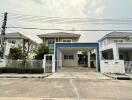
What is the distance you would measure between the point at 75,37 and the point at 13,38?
13092 mm

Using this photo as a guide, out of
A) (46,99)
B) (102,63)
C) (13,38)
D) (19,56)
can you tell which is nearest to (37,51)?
(19,56)

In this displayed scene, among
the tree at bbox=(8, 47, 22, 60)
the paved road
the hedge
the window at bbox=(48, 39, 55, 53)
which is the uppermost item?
the window at bbox=(48, 39, 55, 53)

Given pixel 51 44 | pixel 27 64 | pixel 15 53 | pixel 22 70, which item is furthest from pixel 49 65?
pixel 51 44

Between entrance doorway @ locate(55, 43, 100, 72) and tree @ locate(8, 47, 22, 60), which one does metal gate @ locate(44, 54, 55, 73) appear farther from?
tree @ locate(8, 47, 22, 60)

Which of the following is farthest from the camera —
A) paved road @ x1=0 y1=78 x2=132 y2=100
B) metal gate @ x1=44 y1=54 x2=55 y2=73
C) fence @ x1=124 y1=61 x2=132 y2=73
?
metal gate @ x1=44 y1=54 x2=55 y2=73

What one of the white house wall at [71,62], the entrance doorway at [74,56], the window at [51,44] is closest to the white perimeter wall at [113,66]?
the entrance doorway at [74,56]

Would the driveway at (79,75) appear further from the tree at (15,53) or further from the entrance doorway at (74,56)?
the tree at (15,53)

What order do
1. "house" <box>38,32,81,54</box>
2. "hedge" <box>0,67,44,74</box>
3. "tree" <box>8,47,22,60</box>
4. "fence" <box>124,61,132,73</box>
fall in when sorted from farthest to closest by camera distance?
1. "house" <box>38,32,81,54</box>
2. "tree" <box>8,47,22,60</box>
3. "fence" <box>124,61,132,73</box>
4. "hedge" <box>0,67,44,74</box>

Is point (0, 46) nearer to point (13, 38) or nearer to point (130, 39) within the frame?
point (13, 38)

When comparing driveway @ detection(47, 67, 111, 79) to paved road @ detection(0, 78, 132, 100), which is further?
driveway @ detection(47, 67, 111, 79)

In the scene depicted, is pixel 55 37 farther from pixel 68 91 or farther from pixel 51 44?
pixel 68 91

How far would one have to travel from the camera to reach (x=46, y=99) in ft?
24.0

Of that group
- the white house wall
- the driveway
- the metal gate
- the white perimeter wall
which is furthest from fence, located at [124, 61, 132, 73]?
the white house wall

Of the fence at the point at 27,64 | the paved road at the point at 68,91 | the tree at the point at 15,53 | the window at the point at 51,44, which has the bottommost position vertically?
the paved road at the point at 68,91
